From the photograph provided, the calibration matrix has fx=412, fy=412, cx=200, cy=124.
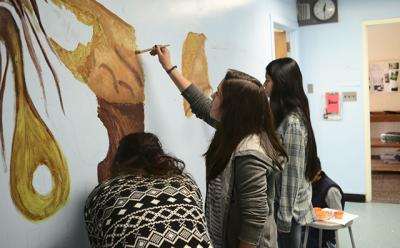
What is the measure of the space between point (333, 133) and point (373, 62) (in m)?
2.23

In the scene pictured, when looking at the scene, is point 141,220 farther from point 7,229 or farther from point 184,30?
point 184,30

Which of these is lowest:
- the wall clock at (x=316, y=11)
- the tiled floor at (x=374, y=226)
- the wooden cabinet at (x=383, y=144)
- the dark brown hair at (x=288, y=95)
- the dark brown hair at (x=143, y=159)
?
the tiled floor at (x=374, y=226)

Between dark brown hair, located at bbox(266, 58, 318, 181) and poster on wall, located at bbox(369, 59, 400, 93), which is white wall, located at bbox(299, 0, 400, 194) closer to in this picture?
poster on wall, located at bbox(369, 59, 400, 93)

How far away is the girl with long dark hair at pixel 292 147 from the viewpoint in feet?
6.79

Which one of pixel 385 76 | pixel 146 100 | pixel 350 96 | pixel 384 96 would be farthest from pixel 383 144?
pixel 146 100

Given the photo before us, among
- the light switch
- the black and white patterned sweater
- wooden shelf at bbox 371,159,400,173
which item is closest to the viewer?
the black and white patterned sweater

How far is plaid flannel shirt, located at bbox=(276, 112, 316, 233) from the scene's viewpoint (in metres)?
2.06

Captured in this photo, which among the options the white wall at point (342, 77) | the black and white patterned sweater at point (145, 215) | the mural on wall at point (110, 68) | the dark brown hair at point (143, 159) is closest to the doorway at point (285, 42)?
the white wall at point (342, 77)

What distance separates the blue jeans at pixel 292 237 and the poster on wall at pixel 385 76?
4986 millimetres

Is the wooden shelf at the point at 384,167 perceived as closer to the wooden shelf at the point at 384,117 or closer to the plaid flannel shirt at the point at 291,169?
the wooden shelf at the point at 384,117

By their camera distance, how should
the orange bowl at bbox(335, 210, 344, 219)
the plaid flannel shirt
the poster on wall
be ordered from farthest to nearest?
1. the poster on wall
2. the orange bowl at bbox(335, 210, 344, 219)
3. the plaid flannel shirt

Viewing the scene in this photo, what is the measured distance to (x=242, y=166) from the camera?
58.0 inches

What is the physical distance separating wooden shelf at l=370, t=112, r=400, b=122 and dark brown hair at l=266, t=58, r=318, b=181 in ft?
15.3

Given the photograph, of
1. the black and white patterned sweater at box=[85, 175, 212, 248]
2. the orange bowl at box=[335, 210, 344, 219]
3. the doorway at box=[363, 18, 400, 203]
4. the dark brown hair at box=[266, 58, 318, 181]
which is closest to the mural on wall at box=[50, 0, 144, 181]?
the black and white patterned sweater at box=[85, 175, 212, 248]
